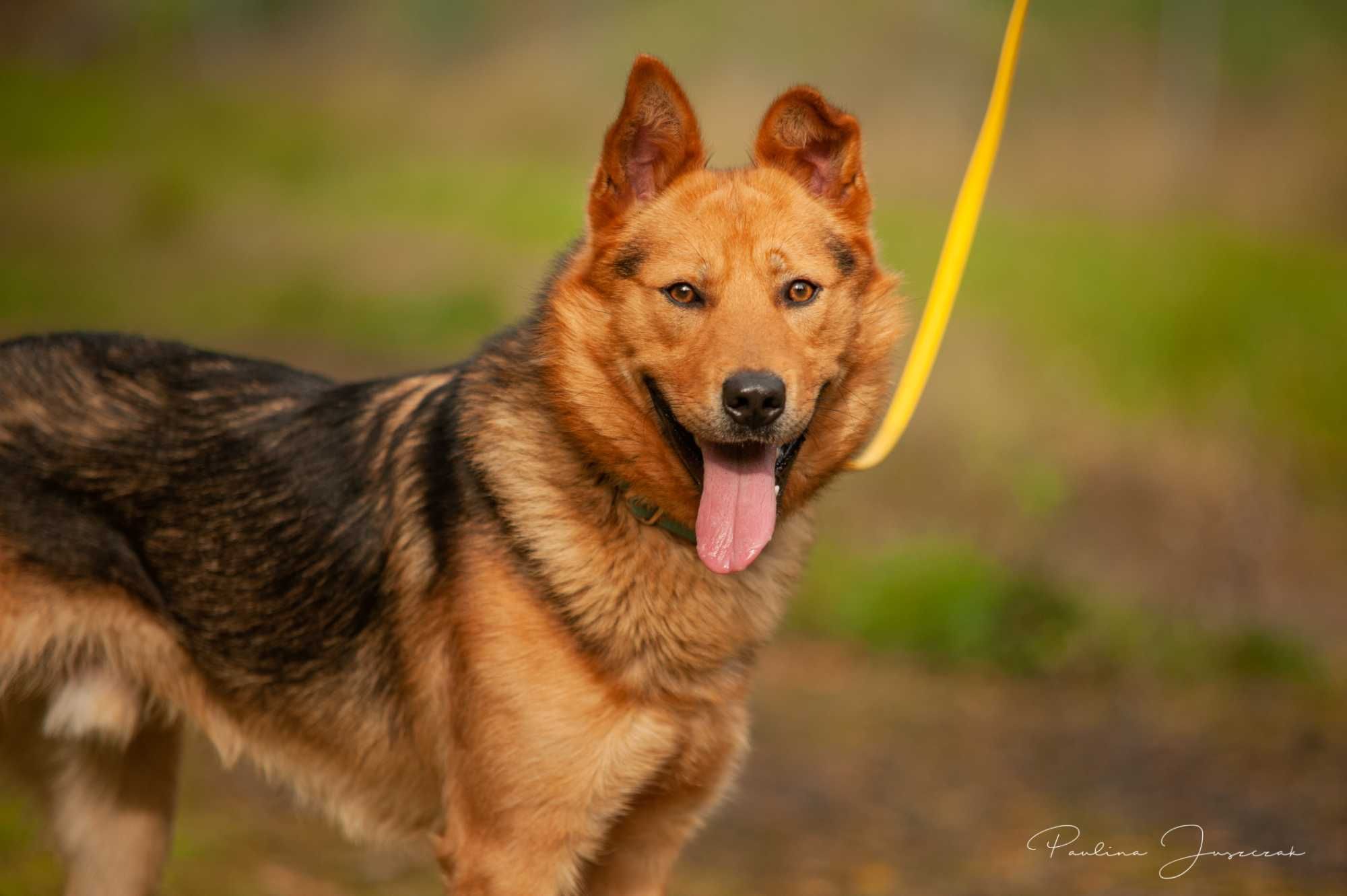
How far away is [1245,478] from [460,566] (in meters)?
6.52

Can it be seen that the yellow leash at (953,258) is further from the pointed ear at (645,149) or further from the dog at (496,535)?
the pointed ear at (645,149)

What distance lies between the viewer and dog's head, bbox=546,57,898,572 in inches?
122

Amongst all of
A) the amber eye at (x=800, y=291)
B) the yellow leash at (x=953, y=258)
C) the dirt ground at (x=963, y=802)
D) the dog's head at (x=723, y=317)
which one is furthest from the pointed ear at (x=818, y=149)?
the dirt ground at (x=963, y=802)

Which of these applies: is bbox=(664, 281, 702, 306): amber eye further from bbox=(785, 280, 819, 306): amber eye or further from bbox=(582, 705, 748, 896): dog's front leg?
bbox=(582, 705, 748, 896): dog's front leg

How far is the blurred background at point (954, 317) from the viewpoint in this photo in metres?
5.57

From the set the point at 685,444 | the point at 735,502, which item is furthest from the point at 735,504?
the point at 685,444

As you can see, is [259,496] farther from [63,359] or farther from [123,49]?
[123,49]

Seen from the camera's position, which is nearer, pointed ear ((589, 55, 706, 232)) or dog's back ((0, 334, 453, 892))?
pointed ear ((589, 55, 706, 232))

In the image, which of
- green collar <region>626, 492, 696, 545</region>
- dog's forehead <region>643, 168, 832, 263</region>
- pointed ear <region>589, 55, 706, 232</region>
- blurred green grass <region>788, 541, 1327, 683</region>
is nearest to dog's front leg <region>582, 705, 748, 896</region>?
green collar <region>626, 492, 696, 545</region>

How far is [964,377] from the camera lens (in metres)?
10.4

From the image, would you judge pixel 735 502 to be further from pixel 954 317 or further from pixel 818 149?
pixel 954 317

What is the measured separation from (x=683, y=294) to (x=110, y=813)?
241cm

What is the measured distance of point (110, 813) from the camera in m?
4.02

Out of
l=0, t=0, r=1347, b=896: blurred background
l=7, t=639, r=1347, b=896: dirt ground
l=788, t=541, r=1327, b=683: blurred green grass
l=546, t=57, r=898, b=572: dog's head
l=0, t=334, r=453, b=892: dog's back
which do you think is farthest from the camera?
l=788, t=541, r=1327, b=683: blurred green grass
